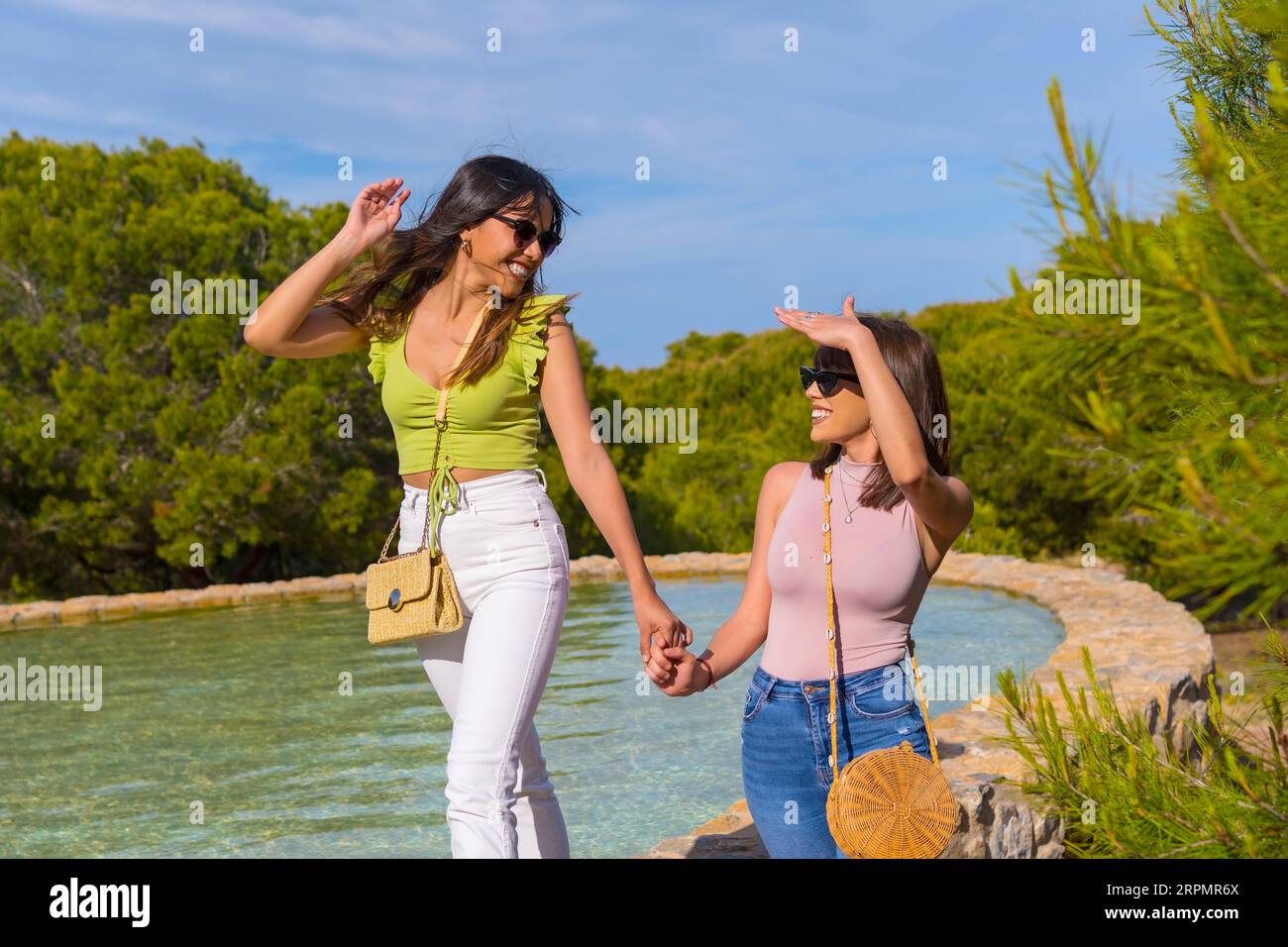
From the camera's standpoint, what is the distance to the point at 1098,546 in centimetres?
1717

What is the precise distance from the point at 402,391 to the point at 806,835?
1454 millimetres

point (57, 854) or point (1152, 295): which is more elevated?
point (1152, 295)

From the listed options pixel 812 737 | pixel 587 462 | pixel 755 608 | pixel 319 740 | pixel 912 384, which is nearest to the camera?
pixel 812 737

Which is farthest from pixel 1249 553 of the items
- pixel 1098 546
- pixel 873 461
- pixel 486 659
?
pixel 1098 546

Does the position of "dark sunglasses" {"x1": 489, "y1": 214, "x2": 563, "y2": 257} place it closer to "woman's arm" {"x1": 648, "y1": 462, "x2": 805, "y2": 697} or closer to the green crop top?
the green crop top

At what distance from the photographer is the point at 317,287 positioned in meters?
3.27

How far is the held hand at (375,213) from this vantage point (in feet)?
10.8

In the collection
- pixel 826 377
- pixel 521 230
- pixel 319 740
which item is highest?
pixel 521 230

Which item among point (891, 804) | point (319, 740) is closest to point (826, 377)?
point (891, 804)

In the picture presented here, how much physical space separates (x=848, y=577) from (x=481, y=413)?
974 mm

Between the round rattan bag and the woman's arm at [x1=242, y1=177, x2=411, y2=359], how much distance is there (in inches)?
61.3

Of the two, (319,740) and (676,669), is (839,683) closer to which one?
(676,669)

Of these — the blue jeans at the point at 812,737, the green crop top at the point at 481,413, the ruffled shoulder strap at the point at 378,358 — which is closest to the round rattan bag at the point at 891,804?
the blue jeans at the point at 812,737
